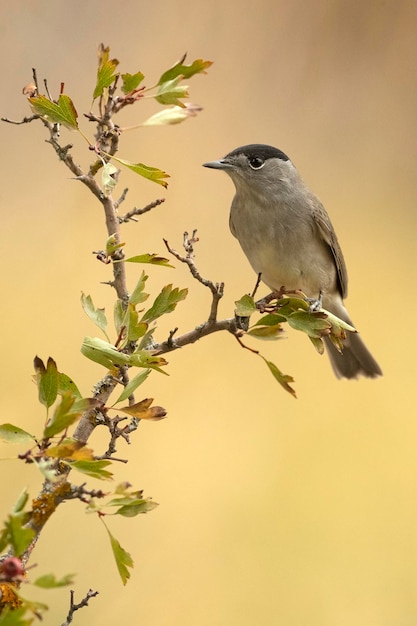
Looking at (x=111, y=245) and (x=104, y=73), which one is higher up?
(x=104, y=73)

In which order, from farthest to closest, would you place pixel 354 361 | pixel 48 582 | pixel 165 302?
1. pixel 354 361
2. pixel 165 302
3. pixel 48 582

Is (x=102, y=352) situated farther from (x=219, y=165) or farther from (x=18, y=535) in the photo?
(x=219, y=165)

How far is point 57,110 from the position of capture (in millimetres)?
869

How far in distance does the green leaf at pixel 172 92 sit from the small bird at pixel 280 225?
112 centimetres

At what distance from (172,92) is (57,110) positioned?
0.40 ft

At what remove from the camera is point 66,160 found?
0.99m

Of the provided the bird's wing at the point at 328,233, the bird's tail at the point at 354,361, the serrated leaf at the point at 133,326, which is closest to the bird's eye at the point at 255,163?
the bird's wing at the point at 328,233

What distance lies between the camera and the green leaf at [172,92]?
0.88 metres

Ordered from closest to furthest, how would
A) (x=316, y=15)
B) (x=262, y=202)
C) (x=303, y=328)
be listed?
(x=303, y=328) < (x=262, y=202) < (x=316, y=15)

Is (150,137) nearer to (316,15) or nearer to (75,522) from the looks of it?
(316,15)

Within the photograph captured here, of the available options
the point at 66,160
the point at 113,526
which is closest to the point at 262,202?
the point at 113,526

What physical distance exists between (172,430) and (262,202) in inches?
32.3

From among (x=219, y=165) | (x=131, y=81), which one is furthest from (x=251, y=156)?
(x=131, y=81)

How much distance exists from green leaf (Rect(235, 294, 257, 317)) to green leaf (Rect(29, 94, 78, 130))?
264 millimetres
